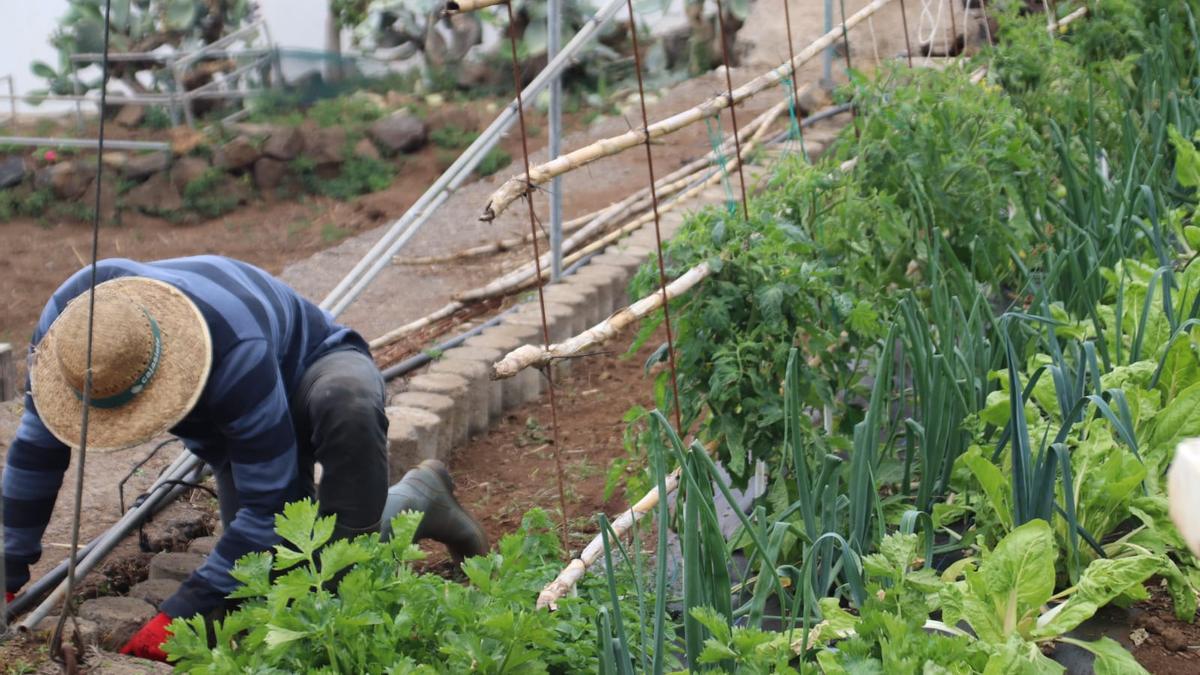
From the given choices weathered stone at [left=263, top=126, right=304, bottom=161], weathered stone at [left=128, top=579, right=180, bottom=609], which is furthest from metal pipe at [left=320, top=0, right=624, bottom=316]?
weathered stone at [left=263, top=126, right=304, bottom=161]

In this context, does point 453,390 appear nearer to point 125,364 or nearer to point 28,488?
point 28,488

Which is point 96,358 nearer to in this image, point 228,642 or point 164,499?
point 228,642

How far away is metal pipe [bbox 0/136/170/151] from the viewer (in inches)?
321

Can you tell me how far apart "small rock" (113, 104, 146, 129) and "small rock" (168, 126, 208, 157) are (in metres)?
0.57

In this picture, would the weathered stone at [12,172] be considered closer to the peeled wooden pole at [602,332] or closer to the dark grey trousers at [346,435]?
the dark grey trousers at [346,435]

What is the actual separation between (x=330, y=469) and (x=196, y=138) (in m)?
6.12

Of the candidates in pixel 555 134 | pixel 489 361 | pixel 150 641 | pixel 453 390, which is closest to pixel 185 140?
pixel 555 134

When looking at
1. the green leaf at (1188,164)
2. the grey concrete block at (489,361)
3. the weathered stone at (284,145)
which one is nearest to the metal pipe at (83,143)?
the weathered stone at (284,145)

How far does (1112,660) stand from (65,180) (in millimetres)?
7516

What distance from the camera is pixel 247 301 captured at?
105 inches

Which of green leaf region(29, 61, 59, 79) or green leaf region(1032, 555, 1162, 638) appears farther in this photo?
green leaf region(29, 61, 59, 79)

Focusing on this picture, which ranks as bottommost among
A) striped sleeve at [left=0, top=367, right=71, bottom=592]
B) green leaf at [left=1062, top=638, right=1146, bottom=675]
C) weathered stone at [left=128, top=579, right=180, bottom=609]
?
weathered stone at [left=128, top=579, right=180, bottom=609]

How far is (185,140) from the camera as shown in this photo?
8406mm

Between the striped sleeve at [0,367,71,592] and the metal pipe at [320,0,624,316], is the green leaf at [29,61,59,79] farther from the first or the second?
the striped sleeve at [0,367,71,592]
